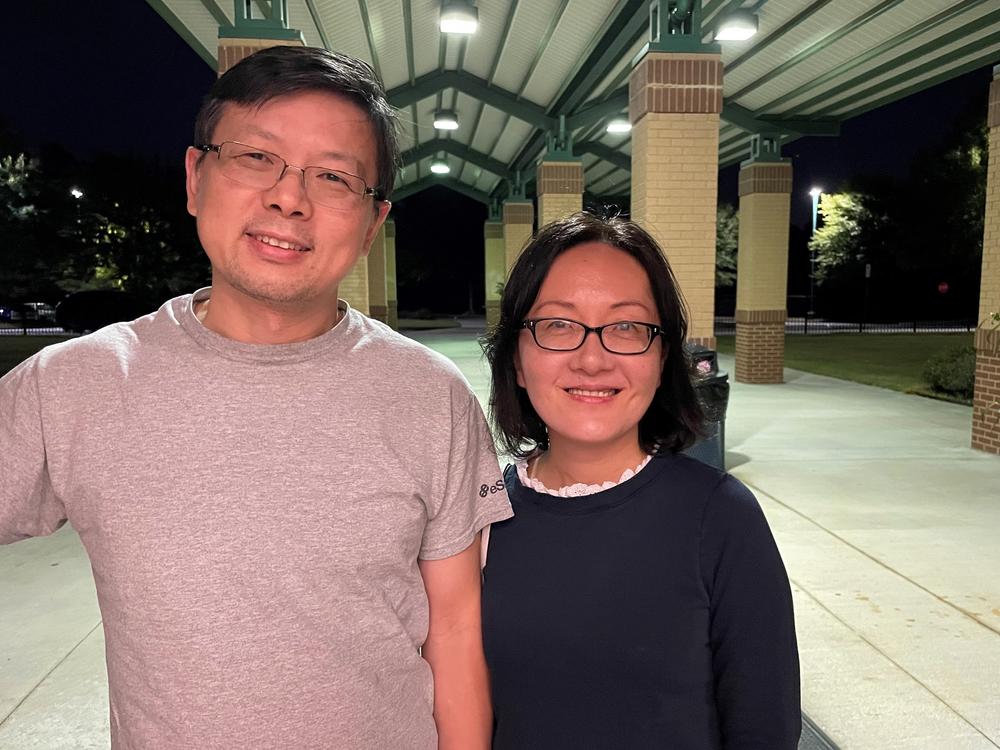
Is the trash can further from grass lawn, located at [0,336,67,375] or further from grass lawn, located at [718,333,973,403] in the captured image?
grass lawn, located at [0,336,67,375]

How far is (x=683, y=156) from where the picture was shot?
7309mm

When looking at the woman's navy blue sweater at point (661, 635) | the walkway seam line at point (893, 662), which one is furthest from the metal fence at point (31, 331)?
the woman's navy blue sweater at point (661, 635)

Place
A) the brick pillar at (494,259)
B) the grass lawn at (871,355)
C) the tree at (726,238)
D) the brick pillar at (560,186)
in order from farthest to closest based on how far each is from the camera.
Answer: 1. the tree at (726,238)
2. the brick pillar at (494,259)
3. the grass lawn at (871,355)
4. the brick pillar at (560,186)

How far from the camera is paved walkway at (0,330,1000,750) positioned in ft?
10.4

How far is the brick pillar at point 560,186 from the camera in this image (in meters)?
14.2

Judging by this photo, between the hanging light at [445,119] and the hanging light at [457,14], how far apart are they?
19.3ft

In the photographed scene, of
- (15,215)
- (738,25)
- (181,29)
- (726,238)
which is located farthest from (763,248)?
(15,215)

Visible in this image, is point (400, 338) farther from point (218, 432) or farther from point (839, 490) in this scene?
point (839, 490)

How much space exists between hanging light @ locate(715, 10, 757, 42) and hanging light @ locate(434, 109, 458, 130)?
7471mm

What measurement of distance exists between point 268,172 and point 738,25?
7533mm

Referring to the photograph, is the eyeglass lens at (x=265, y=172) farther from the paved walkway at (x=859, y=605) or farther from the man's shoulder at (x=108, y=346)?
the paved walkway at (x=859, y=605)

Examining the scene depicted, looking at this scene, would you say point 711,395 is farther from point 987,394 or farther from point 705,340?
point 987,394

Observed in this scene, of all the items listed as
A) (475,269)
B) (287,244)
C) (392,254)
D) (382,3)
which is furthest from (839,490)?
(475,269)

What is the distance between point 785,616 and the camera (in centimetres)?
135
